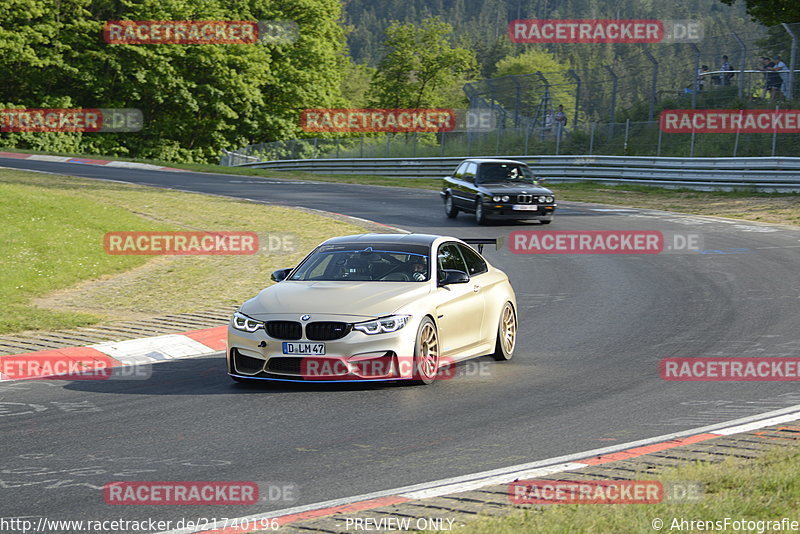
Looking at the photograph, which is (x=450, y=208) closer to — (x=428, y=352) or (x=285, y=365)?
(x=428, y=352)

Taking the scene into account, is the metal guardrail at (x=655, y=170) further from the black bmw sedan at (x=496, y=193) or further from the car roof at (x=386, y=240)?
the car roof at (x=386, y=240)

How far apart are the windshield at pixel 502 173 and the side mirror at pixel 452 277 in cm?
1608

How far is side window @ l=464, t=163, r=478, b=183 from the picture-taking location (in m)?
27.1

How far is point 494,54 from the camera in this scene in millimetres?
186375

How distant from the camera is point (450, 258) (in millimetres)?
11453

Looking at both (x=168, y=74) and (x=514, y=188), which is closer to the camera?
(x=514, y=188)

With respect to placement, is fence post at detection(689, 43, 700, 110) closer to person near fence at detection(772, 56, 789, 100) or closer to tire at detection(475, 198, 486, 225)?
person near fence at detection(772, 56, 789, 100)

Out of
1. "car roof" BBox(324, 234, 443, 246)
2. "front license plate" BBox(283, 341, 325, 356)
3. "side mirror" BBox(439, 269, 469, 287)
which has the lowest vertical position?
"front license plate" BBox(283, 341, 325, 356)

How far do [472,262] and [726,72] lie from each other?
2574 centimetres

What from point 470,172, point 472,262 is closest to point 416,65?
point 470,172

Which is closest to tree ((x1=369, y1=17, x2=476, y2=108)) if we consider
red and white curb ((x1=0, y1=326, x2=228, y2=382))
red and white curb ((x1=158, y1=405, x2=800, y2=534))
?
red and white curb ((x1=0, y1=326, x2=228, y2=382))

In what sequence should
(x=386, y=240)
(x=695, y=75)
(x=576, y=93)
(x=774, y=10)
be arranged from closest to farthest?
(x=386, y=240) < (x=695, y=75) < (x=576, y=93) < (x=774, y=10)

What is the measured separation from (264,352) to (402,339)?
4.07 ft

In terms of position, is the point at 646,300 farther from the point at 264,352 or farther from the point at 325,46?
the point at 325,46
